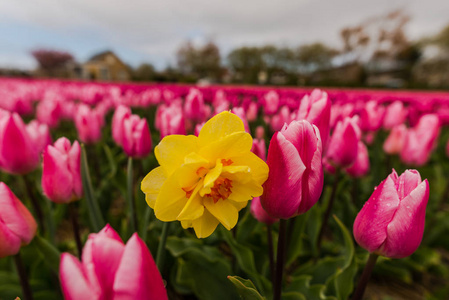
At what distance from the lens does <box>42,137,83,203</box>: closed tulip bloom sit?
0.86 meters

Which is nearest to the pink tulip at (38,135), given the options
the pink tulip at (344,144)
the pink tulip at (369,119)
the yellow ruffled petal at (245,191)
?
the yellow ruffled petal at (245,191)

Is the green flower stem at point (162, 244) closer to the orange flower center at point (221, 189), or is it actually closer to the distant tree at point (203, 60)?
the orange flower center at point (221, 189)

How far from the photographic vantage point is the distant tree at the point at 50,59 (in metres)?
49.6

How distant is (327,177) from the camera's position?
229 cm

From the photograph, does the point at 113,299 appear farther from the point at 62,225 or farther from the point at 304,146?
the point at 62,225

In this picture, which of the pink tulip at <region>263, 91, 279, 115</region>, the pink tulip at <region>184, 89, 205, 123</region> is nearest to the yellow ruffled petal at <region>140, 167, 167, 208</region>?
the pink tulip at <region>184, 89, 205, 123</region>

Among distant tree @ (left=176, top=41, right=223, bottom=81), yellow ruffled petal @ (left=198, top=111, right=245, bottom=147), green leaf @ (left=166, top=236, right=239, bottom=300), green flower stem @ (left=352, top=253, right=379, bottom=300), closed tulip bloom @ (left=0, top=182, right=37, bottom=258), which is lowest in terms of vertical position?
green leaf @ (left=166, top=236, right=239, bottom=300)

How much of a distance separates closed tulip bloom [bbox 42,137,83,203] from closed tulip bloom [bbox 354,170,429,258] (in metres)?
0.86

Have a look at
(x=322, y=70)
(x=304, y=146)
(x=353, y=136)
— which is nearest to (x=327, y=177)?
(x=353, y=136)

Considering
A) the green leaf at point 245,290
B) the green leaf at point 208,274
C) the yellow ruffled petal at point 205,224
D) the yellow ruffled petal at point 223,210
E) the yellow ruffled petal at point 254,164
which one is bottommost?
the green leaf at point 208,274

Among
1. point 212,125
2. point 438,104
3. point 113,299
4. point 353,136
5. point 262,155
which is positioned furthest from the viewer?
point 438,104

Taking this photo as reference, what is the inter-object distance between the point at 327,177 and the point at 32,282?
2.02 m

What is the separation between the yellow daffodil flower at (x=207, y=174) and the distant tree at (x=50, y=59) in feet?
191

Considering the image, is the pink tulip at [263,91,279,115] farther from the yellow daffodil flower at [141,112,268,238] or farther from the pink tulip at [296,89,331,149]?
the yellow daffodil flower at [141,112,268,238]
